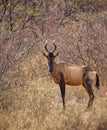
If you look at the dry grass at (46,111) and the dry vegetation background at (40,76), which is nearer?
the dry grass at (46,111)

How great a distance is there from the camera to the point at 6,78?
8.64 meters

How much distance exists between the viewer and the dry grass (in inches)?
306

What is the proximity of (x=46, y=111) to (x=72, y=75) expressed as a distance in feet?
4.12

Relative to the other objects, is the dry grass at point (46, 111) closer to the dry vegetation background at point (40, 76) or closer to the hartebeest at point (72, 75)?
the dry vegetation background at point (40, 76)

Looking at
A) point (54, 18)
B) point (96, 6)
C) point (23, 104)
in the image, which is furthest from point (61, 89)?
point (96, 6)

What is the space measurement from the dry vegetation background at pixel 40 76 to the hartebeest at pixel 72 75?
0.29m

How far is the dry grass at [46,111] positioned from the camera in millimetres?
7766

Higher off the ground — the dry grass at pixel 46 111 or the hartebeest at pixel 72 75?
the hartebeest at pixel 72 75

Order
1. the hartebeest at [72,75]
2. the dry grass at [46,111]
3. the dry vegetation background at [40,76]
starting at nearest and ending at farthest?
the dry grass at [46,111]
the dry vegetation background at [40,76]
the hartebeest at [72,75]

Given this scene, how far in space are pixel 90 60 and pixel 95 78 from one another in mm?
1415

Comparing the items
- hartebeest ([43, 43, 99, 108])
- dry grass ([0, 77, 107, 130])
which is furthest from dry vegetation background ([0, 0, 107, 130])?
hartebeest ([43, 43, 99, 108])

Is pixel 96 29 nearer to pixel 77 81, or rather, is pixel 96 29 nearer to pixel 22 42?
pixel 77 81

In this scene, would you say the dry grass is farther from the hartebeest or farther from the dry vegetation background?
the hartebeest

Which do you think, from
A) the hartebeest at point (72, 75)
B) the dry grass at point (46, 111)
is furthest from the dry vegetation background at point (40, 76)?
the hartebeest at point (72, 75)
